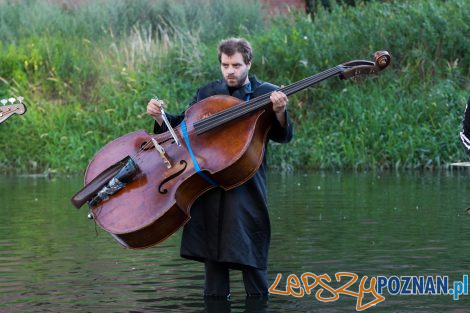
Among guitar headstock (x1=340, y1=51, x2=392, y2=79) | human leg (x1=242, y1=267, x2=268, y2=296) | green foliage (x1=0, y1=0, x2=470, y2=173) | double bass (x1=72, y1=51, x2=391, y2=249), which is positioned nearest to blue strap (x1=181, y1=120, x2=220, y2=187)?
double bass (x1=72, y1=51, x2=391, y2=249)

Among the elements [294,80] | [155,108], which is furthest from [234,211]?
[294,80]

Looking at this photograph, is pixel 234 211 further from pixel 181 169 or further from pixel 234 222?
pixel 181 169

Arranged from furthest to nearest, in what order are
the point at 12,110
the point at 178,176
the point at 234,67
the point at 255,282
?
the point at 12,110, the point at 255,282, the point at 234,67, the point at 178,176

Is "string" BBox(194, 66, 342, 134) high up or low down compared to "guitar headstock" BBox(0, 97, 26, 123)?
down

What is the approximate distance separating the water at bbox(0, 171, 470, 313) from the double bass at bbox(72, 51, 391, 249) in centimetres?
81

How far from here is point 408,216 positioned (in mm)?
14344

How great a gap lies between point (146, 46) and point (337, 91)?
4.35 meters

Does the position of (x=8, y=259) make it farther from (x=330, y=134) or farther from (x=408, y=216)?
(x=330, y=134)

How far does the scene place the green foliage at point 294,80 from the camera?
22281 millimetres

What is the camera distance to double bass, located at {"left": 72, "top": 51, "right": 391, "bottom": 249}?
834 centimetres

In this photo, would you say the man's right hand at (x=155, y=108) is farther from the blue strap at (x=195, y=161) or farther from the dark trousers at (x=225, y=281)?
the dark trousers at (x=225, y=281)

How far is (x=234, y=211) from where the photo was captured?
8688 millimetres

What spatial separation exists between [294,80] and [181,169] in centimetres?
1581

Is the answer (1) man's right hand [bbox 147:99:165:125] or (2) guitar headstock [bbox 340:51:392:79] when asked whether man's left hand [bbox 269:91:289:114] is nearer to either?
(2) guitar headstock [bbox 340:51:392:79]
